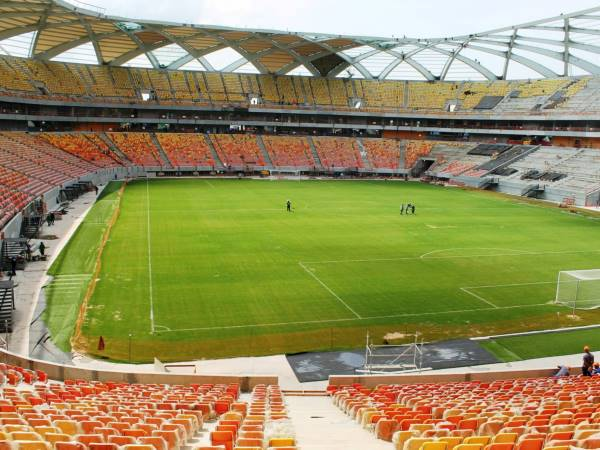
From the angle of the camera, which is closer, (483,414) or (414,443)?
(414,443)

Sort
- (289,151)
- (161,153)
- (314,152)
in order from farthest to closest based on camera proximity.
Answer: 1. (314,152)
2. (289,151)
3. (161,153)

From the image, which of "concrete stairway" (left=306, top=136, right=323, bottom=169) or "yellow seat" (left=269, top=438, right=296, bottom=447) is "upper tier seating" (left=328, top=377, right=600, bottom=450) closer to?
"yellow seat" (left=269, top=438, right=296, bottom=447)

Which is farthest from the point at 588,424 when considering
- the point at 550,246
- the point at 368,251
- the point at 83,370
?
the point at 550,246

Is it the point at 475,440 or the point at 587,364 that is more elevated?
the point at 475,440

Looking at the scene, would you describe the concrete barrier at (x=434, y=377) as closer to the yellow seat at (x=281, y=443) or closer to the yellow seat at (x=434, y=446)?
the yellow seat at (x=281, y=443)

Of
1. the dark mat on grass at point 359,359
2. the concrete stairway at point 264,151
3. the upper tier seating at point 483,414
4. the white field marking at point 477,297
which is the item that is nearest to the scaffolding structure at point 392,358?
the dark mat on grass at point 359,359

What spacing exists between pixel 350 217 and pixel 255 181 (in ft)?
107

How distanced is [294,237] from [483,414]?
30652 mm

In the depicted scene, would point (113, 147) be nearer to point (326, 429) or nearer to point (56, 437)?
point (326, 429)

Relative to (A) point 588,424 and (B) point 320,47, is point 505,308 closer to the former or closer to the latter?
(A) point 588,424

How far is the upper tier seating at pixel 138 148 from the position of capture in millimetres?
82438

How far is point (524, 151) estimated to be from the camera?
84.3 metres

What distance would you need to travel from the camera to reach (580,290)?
27.5m

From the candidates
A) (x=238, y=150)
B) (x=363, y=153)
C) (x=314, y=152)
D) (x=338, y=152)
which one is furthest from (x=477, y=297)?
(x=363, y=153)
